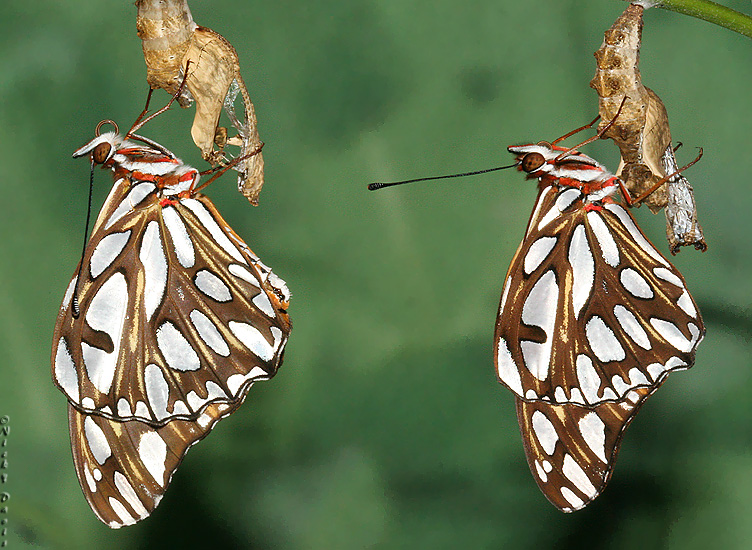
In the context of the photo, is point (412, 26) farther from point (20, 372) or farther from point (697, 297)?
point (20, 372)

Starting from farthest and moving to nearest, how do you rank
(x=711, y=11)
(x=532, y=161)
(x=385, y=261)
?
(x=385, y=261)
(x=532, y=161)
(x=711, y=11)

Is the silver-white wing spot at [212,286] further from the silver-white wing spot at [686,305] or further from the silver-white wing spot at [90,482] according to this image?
the silver-white wing spot at [686,305]

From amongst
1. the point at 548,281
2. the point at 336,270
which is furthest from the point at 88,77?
the point at 548,281

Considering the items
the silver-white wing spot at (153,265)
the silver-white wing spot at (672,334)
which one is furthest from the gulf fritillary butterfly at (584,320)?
the silver-white wing spot at (153,265)

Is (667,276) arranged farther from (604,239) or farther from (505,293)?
(505,293)

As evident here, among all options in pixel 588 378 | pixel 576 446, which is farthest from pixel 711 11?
pixel 576 446

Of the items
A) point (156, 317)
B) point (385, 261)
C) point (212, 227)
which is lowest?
point (156, 317)
